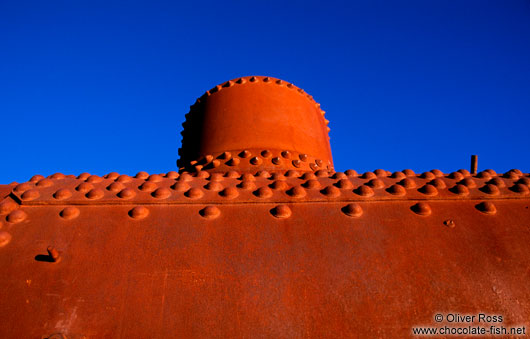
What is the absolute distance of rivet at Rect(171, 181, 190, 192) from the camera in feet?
9.66

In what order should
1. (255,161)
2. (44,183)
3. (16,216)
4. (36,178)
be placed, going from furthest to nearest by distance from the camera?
(255,161)
(36,178)
(44,183)
(16,216)

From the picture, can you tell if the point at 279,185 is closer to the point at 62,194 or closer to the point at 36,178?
the point at 62,194

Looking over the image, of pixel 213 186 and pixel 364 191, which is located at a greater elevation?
pixel 213 186

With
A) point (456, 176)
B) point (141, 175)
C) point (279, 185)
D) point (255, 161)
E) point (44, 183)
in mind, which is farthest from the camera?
point (255, 161)

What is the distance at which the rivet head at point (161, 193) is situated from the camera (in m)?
2.82

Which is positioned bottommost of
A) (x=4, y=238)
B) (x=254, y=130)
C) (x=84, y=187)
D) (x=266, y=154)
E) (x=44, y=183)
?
(x=4, y=238)

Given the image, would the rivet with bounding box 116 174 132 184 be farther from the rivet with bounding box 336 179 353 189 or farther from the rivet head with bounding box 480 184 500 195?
the rivet head with bounding box 480 184 500 195

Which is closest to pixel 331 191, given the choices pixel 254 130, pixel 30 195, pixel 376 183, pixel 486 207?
pixel 376 183

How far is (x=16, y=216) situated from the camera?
2.61 metres

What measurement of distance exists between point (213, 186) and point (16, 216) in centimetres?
122

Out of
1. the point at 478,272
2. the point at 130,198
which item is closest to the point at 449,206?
the point at 478,272

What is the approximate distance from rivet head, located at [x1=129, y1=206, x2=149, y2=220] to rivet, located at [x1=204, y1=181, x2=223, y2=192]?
18.3 inches

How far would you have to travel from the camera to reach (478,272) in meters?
2.33

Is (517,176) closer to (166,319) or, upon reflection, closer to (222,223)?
(222,223)
